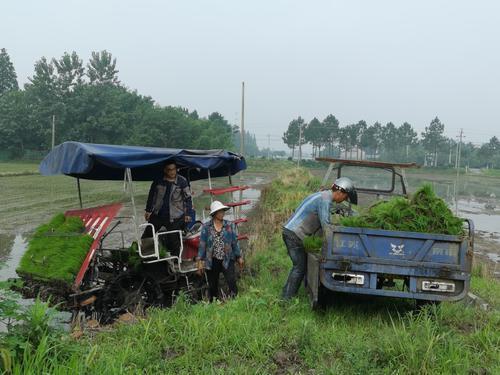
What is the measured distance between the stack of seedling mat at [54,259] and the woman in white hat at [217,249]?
4.65 ft

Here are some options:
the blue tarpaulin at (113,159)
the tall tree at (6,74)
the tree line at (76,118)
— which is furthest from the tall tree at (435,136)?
the blue tarpaulin at (113,159)

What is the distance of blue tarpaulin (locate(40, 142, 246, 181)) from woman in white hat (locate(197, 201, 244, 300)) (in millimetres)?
1110

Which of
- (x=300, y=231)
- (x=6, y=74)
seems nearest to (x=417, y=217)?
(x=300, y=231)

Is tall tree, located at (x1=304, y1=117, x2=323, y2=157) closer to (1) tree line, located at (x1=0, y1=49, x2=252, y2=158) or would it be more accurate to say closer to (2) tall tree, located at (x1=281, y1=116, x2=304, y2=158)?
(2) tall tree, located at (x1=281, y1=116, x2=304, y2=158)

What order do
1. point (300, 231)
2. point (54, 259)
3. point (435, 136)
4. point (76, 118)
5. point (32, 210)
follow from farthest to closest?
point (435, 136) < point (76, 118) < point (32, 210) < point (300, 231) < point (54, 259)

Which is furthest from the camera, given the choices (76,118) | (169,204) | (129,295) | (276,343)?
(76,118)

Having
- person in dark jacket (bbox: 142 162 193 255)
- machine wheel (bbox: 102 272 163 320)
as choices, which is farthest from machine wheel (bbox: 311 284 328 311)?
person in dark jacket (bbox: 142 162 193 255)

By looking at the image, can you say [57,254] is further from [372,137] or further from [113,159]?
[372,137]

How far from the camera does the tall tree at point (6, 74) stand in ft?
234

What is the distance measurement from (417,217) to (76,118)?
51.8 metres

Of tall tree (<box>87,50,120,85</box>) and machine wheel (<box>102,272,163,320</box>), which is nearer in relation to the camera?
machine wheel (<box>102,272,163,320</box>)

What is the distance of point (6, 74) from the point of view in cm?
7150

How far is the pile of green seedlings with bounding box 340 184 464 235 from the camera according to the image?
4.92 metres

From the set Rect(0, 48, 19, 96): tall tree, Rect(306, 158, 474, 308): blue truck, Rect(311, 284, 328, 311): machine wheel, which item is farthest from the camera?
Rect(0, 48, 19, 96): tall tree
